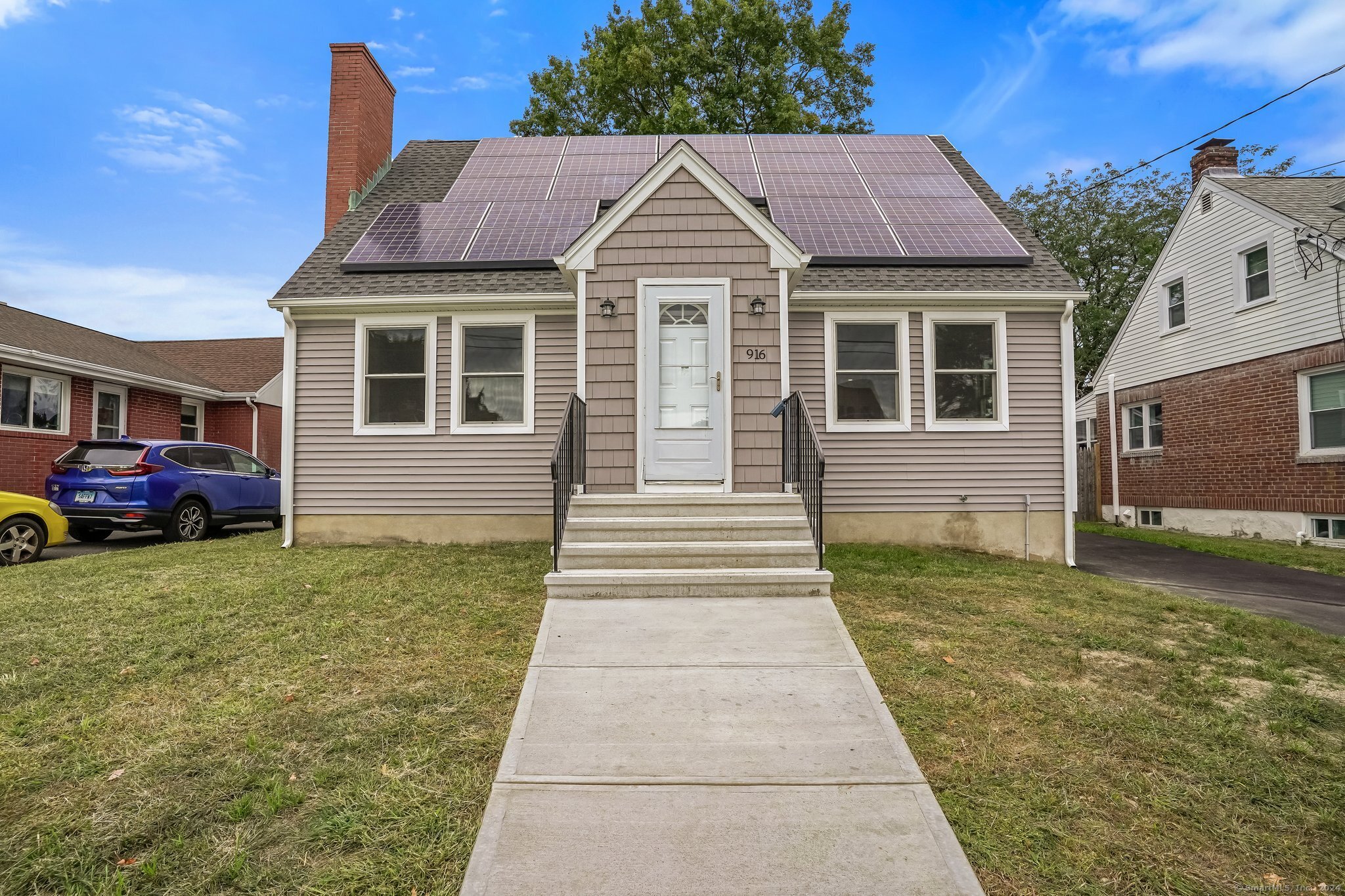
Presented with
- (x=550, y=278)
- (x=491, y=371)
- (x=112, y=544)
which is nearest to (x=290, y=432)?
A: (x=491, y=371)

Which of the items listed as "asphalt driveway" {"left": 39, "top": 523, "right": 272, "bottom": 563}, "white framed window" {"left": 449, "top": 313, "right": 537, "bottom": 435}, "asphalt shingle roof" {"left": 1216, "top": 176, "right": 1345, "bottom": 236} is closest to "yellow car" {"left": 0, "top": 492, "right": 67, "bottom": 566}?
"asphalt driveway" {"left": 39, "top": 523, "right": 272, "bottom": 563}

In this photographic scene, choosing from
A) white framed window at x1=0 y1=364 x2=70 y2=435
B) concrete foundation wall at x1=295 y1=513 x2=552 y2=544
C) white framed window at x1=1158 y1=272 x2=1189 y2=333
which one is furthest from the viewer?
white framed window at x1=1158 y1=272 x2=1189 y2=333

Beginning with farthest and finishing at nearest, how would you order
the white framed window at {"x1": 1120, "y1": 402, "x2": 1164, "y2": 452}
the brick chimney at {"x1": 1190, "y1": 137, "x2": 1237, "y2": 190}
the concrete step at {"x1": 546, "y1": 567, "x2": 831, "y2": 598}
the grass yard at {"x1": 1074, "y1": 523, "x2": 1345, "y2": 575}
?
the white framed window at {"x1": 1120, "y1": 402, "x2": 1164, "y2": 452}, the brick chimney at {"x1": 1190, "y1": 137, "x2": 1237, "y2": 190}, the grass yard at {"x1": 1074, "y1": 523, "x2": 1345, "y2": 575}, the concrete step at {"x1": 546, "y1": 567, "x2": 831, "y2": 598}

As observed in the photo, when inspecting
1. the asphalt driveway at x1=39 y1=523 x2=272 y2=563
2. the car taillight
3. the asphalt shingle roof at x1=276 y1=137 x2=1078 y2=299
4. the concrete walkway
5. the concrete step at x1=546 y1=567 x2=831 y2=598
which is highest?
the asphalt shingle roof at x1=276 y1=137 x2=1078 y2=299

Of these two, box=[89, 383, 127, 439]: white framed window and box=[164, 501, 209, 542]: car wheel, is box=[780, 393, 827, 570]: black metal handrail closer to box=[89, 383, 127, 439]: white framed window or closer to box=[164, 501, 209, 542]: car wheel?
box=[164, 501, 209, 542]: car wheel

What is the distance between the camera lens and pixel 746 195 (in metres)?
9.08

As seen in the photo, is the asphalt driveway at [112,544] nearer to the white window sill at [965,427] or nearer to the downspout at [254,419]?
the downspout at [254,419]

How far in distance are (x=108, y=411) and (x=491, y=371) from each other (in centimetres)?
1185

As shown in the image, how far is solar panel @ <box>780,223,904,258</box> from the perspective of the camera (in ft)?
28.3

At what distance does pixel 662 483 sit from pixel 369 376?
4.20m

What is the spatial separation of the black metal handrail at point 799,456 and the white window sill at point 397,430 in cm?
445

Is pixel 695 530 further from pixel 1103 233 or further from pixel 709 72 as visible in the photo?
pixel 1103 233

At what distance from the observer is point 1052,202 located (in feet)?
87.8

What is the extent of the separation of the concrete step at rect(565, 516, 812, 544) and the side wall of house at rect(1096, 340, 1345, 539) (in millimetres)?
9911
